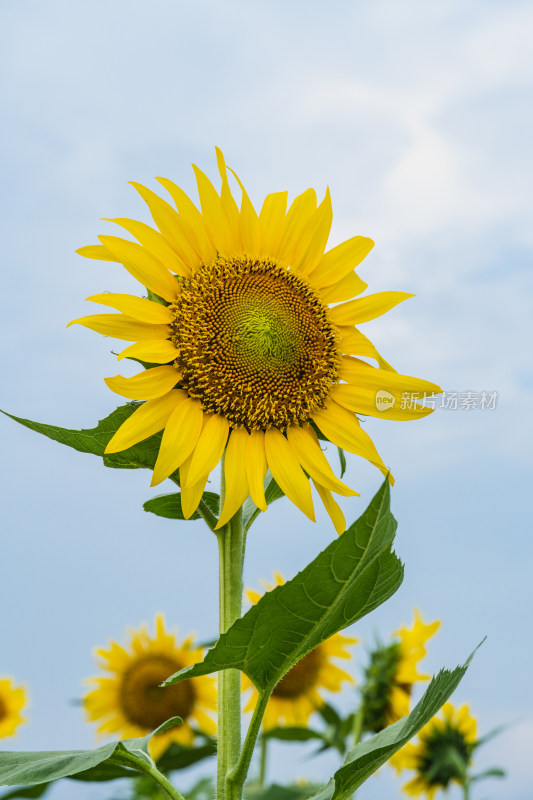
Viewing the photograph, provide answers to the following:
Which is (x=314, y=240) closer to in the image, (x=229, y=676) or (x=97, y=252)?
(x=97, y=252)

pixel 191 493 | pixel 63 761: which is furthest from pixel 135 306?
pixel 63 761

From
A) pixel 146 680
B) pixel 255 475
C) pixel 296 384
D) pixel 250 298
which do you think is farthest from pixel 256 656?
pixel 146 680

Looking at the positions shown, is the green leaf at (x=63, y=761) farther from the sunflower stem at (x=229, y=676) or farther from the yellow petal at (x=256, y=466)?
the yellow petal at (x=256, y=466)

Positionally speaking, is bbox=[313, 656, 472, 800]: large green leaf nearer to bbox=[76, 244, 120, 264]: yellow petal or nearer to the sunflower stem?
the sunflower stem

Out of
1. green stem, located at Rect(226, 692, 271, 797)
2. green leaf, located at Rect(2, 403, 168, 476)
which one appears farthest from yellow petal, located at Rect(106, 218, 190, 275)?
green stem, located at Rect(226, 692, 271, 797)

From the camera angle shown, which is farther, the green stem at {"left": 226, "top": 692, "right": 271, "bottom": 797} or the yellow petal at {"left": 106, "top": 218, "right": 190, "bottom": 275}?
the yellow petal at {"left": 106, "top": 218, "right": 190, "bottom": 275}

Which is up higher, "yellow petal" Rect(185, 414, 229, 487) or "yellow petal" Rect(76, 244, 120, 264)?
"yellow petal" Rect(76, 244, 120, 264)
